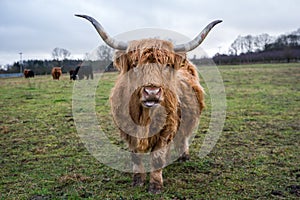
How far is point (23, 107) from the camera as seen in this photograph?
1133 cm

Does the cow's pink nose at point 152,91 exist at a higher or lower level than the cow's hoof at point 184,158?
higher

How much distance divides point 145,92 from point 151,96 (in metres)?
0.10

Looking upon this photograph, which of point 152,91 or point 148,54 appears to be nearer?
point 152,91

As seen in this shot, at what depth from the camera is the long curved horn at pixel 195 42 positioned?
154 inches

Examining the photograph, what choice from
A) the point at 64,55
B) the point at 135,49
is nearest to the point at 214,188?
the point at 135,49

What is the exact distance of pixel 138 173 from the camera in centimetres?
419

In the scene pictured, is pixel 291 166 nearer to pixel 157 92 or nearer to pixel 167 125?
pixel 167 125

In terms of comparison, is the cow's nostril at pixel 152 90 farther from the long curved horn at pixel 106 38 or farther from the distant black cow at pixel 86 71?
the distant black cow at pixel 86 71

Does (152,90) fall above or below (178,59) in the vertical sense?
below

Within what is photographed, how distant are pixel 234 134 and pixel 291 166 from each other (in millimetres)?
2133

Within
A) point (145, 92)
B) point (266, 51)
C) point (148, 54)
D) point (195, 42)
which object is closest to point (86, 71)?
point (195, 42)

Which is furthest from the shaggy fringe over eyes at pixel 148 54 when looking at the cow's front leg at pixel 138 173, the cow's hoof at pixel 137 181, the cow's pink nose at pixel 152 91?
the cow's hoof at pixel 137 181

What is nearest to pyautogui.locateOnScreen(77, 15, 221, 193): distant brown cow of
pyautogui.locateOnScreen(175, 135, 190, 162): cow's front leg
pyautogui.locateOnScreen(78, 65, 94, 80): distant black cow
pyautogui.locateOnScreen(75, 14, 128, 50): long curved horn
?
pyautogui.locateOnScreen(75, 14, 128, 50): long curved horn

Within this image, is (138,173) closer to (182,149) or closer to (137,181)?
(137,181)
